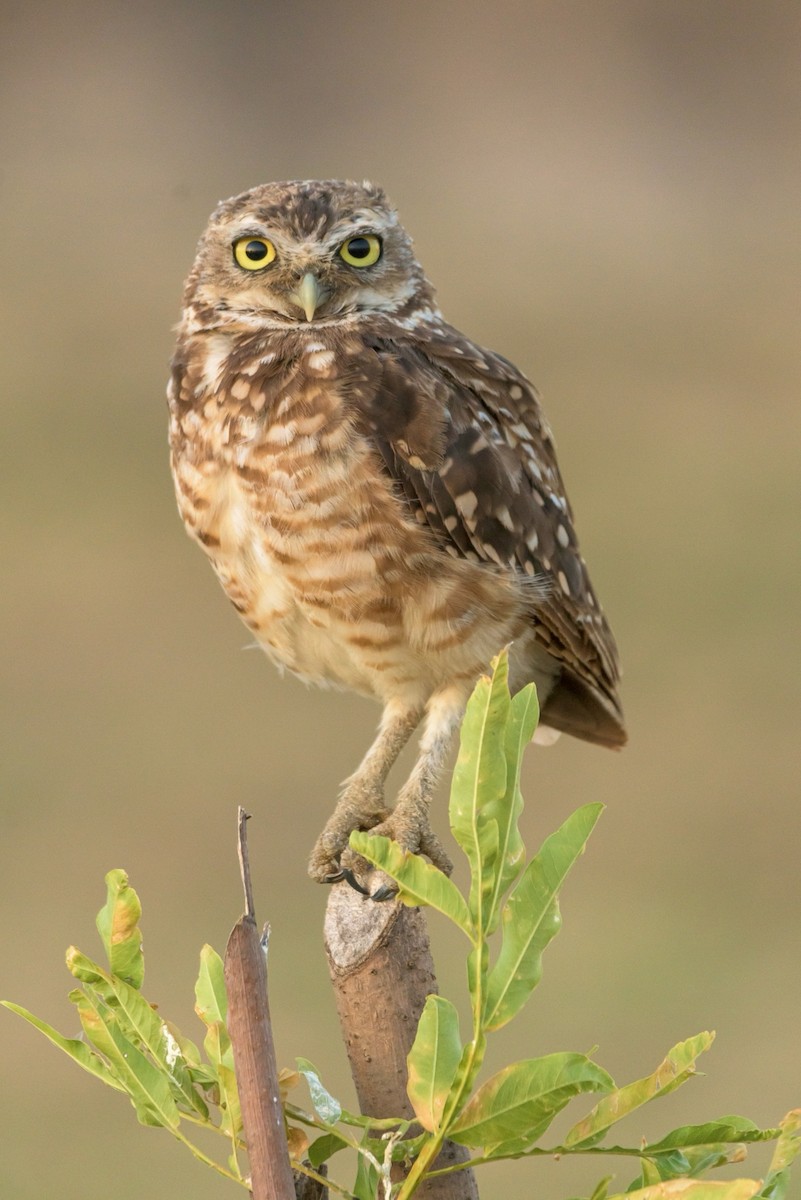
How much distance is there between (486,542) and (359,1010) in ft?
2.87

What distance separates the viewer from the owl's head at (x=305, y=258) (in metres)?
1.75

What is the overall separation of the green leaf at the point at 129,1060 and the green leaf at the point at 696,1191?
0.23 meters

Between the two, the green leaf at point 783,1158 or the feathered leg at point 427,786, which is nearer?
the green leaf at point 783,1158

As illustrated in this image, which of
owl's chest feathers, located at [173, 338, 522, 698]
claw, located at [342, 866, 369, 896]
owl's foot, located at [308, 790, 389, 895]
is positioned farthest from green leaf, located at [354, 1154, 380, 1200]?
owl's chest feathers, located at [173, 338, 522, 698]

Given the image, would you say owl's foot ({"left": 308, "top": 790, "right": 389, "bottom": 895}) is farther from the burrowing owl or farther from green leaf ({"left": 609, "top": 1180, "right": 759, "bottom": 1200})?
green leaf ({"left": 609, "top": 1180, "right": 759, "bottom": 1200})

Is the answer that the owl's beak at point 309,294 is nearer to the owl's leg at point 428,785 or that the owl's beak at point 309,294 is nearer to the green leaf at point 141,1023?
the owl's leg at point 428,785

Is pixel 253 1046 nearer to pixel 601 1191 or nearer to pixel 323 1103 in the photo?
pixel 323 1103

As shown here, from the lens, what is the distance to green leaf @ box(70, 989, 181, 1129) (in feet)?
2.41

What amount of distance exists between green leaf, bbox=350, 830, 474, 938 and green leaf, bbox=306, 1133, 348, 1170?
0.59 feet

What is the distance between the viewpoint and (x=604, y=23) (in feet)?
27.2

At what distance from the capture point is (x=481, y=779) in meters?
0.68

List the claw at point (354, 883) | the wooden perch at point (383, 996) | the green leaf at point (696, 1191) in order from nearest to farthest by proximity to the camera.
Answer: the green leaf at point (696, 1191)
the wooden perch at point (383, 996)
the claw at point (354, 883)

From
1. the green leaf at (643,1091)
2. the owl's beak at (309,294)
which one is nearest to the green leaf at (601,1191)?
the green leaf at (643,1091)

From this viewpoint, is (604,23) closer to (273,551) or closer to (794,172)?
(794,172)
